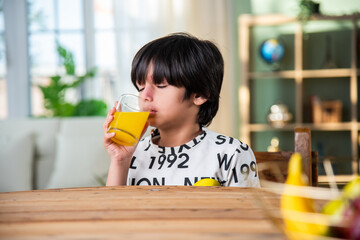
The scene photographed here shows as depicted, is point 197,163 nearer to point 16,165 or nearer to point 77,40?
point 16,165

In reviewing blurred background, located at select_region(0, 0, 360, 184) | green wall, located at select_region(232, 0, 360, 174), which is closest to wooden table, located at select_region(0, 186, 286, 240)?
blurred background, located at select_region(0, 0, 360, 184)

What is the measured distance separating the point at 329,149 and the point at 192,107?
3209 millimetres

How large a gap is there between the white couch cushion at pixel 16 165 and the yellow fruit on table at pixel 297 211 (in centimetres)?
252

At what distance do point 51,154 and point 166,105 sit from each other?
5.98 feet

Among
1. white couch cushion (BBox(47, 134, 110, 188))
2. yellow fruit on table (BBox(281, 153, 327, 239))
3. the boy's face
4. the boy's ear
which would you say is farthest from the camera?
white couch cushion (BBox(47, 134, 110, 188))

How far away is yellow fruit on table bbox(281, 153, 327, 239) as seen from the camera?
15.5 inches

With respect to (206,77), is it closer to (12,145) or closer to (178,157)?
(178,157)

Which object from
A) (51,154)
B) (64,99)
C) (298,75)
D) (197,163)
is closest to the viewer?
(197,163)

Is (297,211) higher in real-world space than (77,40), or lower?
lower

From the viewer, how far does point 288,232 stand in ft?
1.31

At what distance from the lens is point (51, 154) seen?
2.85 metres

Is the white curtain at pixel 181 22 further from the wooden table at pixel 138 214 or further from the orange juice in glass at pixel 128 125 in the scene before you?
the wooden table at pixel 138 214

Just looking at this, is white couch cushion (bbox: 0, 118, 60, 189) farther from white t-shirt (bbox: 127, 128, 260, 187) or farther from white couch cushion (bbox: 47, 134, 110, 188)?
white t-shirt (bbox: 127, 128, 260, 187)

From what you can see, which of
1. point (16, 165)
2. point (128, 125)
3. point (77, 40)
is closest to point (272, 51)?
Result: point (77, 40)
